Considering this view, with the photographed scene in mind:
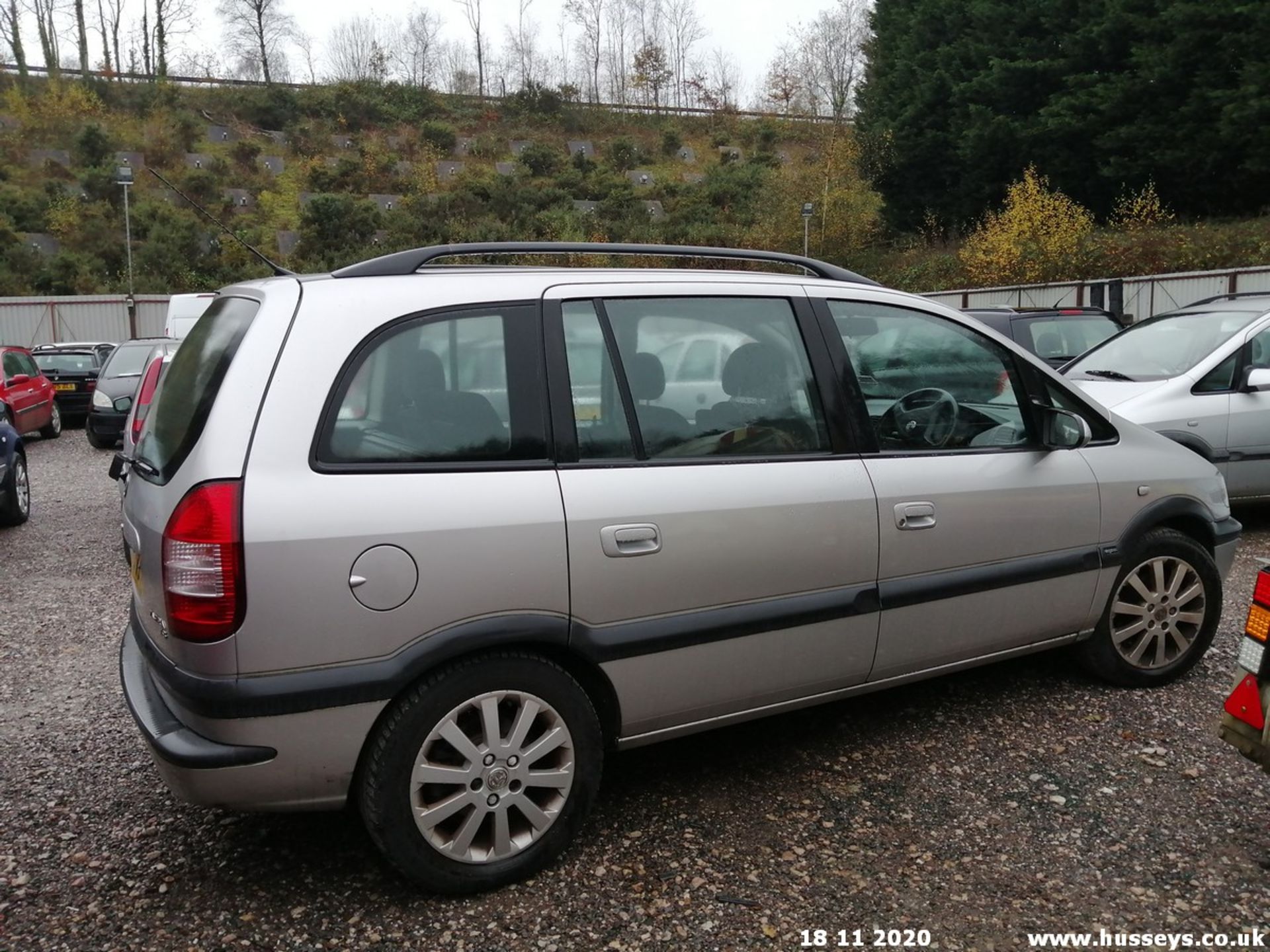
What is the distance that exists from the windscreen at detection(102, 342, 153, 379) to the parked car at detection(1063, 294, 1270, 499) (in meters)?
13.6

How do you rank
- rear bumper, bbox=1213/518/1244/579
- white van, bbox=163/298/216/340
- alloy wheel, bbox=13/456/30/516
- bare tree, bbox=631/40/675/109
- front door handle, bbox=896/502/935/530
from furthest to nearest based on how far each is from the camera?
bare tree, bbox=631/40/675/109 → white van, bbox=163/298/216/340 → alloy wheel, bbox=13/456/30/516 → rear bumper, bbox=1213/518/1244/579 → front door handle, bbox=896/502/935/530

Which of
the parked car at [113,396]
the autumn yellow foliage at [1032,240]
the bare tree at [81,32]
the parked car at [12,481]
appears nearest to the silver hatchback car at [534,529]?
the parked car at [12,481]

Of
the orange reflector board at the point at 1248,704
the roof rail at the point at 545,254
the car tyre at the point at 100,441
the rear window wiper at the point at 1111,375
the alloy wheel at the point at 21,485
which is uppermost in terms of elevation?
the roof rail at the point at 545,254

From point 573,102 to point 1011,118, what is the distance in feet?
113

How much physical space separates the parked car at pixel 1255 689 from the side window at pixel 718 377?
4.30 ft

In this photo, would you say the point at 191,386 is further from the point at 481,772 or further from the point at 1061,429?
the point at 1061,429

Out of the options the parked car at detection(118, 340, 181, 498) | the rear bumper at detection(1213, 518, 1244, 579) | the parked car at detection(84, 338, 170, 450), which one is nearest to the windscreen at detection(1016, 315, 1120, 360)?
the rear bumper at detection(1213, 518, 1244, 579)

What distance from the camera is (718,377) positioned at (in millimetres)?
3256

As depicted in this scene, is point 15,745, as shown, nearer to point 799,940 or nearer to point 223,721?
point 223,721

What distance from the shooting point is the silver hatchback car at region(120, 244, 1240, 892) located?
2520mm

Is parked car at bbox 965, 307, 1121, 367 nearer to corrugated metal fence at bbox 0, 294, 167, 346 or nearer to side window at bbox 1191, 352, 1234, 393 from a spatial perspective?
side window at bbox 1191, 352, 1234, 393

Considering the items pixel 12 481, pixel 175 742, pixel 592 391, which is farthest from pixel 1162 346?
pixel 12 481

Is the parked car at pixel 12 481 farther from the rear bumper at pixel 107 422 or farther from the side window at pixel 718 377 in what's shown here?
the side window at pixel 718 377

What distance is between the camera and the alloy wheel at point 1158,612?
412 centimetres
